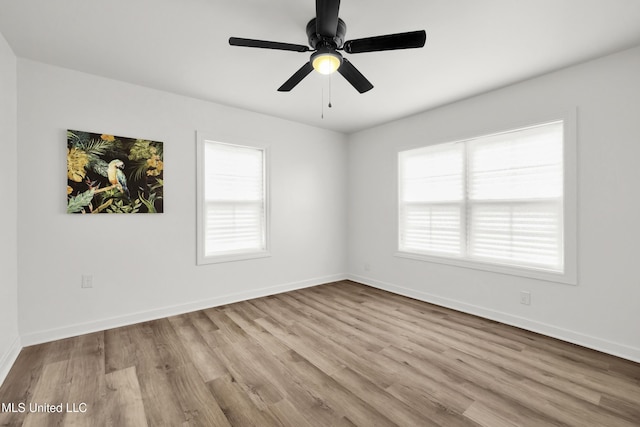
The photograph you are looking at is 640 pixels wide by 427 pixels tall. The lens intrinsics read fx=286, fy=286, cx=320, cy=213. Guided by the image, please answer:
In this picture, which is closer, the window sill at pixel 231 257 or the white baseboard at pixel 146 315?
the white baseboard at pixel 146 315

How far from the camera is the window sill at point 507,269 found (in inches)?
109

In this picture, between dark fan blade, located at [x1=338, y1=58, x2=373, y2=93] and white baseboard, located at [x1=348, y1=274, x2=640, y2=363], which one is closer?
dark fan blade, located at [x1=338, y1=58, x2=373, y2=93]

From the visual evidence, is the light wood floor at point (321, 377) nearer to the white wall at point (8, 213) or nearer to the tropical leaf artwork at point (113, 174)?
the white wall at point (8, 213)

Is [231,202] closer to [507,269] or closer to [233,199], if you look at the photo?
[233,199]

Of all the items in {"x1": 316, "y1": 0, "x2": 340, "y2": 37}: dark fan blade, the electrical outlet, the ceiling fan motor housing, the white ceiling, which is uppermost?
the white ceiling

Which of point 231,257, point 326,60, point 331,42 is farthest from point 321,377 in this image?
point 331,42

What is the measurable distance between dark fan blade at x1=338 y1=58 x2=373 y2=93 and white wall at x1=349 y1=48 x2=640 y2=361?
185cm

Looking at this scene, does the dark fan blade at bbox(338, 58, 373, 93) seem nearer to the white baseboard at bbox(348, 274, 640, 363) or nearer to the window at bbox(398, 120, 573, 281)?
the window at bbox(398, 120, 573, 281)

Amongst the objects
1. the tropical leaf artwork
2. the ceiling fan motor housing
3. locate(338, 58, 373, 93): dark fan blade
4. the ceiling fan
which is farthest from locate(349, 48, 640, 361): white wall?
the tropical leaf artwork

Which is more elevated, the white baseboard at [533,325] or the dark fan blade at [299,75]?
the dark fan blade at [299,75]

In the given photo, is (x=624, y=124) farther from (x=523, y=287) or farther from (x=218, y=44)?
(x=218, y=44)

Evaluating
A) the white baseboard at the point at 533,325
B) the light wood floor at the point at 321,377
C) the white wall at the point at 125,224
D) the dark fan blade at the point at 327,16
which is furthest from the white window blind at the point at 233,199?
the dark fan blade at the point at 327,16

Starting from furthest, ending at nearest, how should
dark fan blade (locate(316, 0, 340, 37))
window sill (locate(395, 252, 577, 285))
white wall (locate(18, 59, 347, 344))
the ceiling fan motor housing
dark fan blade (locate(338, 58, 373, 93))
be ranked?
window sill (locate(395, 252, 577, 285)) < white wall (locate(18, 59, 347, 344)) < dark fan blade (locate(338, 58, 373, 93)) < the ceiling fan motor housing < dark fan blade (locate(316, 0, 340, 37))

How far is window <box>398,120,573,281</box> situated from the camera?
9.53 feet
